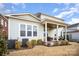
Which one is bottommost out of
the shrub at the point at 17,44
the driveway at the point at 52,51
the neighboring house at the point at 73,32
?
the driveway at the point at 52,51

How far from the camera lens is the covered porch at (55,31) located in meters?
4.11

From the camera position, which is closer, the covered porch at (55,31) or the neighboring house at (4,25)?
the neighboring house at (4,25)

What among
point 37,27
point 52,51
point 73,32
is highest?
point 37,27

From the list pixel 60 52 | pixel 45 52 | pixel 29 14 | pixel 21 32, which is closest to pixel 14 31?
pixel 21 32

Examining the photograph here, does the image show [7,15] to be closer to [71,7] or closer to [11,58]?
[11,58]

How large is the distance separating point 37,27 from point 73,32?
0.73m

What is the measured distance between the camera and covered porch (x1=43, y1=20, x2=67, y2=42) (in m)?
4.11

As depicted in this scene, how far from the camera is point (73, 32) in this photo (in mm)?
4125

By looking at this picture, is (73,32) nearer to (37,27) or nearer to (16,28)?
(37,27)

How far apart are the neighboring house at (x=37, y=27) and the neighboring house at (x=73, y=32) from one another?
10 centimetres

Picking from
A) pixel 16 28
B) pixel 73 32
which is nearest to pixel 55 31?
pixel 73 32

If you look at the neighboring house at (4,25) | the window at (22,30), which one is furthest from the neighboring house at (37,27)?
the neighboring house at (4,25)

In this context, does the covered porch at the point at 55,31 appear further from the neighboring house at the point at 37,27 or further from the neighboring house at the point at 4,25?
the neighboring house at the point at 4,25

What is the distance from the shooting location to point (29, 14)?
408 centimetres
